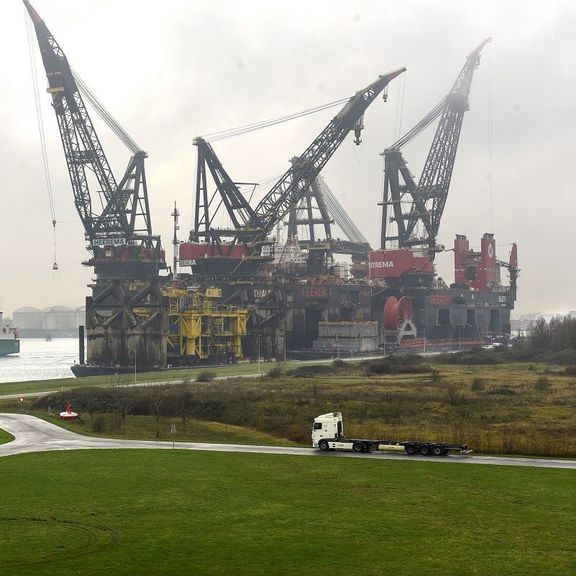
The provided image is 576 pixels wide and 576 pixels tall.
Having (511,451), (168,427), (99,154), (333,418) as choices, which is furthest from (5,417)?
(99,154)

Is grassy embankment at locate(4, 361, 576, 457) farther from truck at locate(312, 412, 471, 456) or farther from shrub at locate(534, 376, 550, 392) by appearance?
truck at locate(312, 412, 471, 456)

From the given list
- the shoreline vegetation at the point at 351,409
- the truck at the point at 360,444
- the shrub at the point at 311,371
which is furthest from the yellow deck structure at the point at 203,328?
the truck at the point at 360,444

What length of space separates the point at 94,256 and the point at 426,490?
6511 inches

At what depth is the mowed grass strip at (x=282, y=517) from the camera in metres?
28.6

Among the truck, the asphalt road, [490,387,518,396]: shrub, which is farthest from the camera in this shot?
[490,387,518,396]: shrub

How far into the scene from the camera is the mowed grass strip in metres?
28.6

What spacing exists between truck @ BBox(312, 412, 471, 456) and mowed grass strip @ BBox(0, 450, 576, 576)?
3128 millimetres

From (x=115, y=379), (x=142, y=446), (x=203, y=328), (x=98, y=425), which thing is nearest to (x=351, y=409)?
(x=98, y=425)

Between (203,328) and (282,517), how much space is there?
134 m

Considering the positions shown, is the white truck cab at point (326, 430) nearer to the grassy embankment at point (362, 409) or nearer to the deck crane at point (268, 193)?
the grassy embankment at point (362, 409)

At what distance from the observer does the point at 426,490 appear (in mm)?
40531

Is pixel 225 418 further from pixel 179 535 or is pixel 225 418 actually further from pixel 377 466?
pixel 179 535

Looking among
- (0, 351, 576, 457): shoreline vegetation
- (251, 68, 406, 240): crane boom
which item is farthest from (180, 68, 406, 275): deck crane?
(0, 351, 576, 457): shoreline vegetation

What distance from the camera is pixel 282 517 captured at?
35.0 meters
